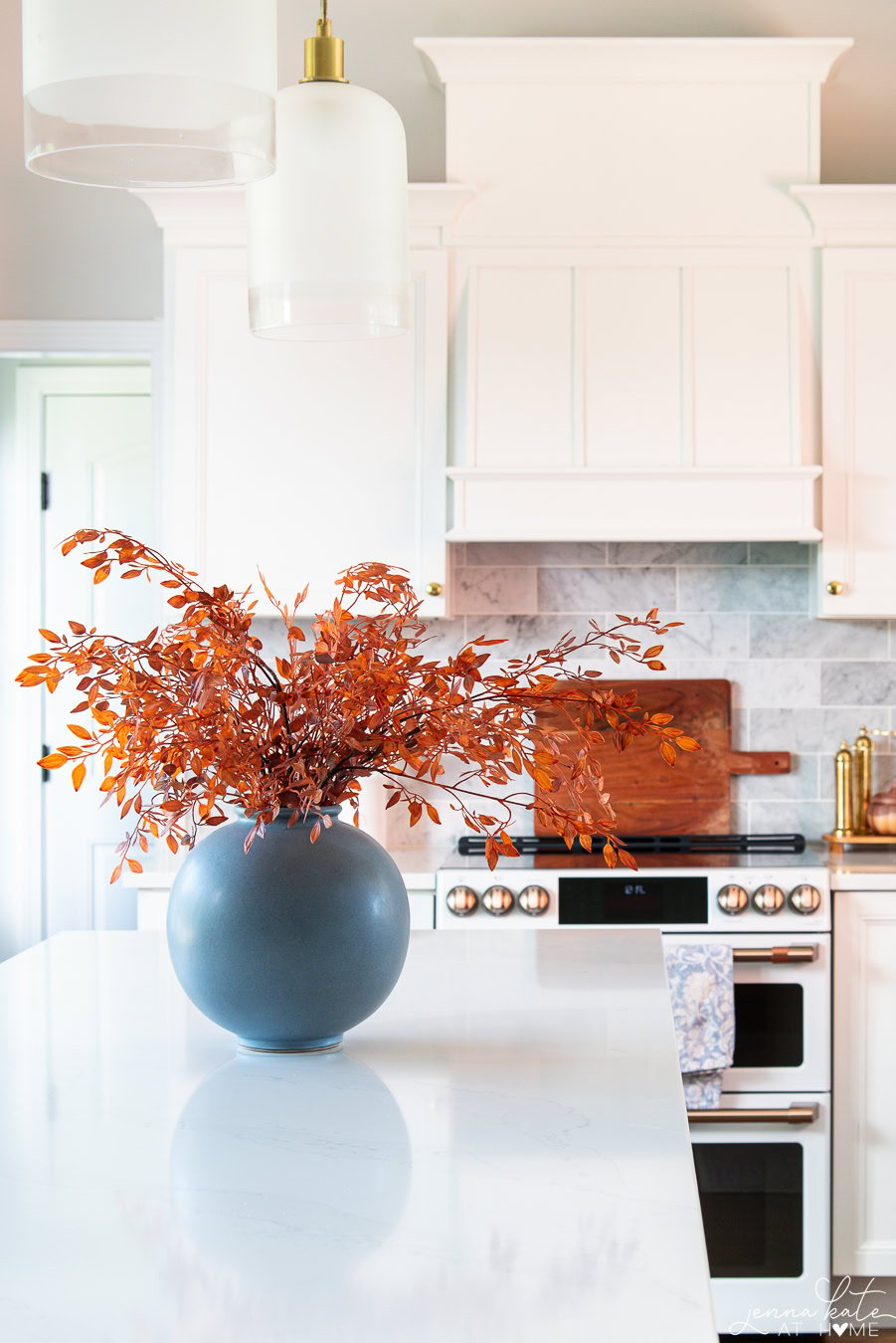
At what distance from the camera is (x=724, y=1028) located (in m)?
2.96

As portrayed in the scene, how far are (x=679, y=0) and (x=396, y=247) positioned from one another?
102 inches

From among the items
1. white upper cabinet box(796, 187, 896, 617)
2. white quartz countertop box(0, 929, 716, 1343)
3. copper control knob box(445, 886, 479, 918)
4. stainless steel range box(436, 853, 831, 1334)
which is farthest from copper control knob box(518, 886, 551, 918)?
white quartz countertop box(0, 929, 716, 1343)

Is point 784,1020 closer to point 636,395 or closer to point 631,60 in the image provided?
point 636,395

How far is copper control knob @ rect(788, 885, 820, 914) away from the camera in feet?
10.1

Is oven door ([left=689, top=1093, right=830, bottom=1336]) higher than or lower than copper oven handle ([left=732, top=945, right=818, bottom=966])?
lower

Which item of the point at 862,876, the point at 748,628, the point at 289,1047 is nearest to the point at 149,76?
the point at 289,1047

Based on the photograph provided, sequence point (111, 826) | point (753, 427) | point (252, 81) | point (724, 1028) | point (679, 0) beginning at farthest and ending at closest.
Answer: point (111, 826) < point (679, 0) < point (753, 427) < point (724, 1028) < point (252, 81)

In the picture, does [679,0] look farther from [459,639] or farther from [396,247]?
[396,247]

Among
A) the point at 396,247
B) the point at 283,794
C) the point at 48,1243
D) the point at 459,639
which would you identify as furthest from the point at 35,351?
the point at 48,1243

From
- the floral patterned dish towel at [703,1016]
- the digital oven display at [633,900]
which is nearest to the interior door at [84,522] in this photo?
the digital oven display at [633,900]

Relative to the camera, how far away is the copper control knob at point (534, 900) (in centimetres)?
312

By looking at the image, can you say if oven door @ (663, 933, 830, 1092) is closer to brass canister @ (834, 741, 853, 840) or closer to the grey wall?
brass canister @ (834, 741, 853, 840)

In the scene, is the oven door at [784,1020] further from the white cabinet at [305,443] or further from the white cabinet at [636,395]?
the white cabinet at [305,443]

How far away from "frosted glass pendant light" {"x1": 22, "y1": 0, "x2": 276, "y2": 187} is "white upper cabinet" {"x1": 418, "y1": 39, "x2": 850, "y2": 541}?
2172mm
